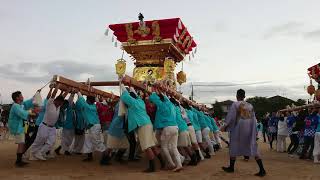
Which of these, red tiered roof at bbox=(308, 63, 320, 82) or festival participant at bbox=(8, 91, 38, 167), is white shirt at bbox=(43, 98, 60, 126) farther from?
red tiered roof at bbox=(308, 63, 320, 82)

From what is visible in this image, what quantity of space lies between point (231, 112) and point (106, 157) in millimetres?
2969

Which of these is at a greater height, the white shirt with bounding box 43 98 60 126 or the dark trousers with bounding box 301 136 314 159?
the white shirt with bounding box 43 98 60 126

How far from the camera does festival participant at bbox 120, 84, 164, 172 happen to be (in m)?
7.10

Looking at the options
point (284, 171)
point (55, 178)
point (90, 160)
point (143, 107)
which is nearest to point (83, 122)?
point (90, 160)

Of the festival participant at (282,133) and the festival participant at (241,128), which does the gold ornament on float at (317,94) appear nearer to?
the festival participant at (282,133)

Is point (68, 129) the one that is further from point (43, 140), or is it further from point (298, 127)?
point (298, 127)

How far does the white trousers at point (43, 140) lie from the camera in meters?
8.46

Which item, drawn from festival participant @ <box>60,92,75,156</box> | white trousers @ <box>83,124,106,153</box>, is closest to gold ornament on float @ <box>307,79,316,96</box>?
white trousers @ <box>83,124,106,153</box>


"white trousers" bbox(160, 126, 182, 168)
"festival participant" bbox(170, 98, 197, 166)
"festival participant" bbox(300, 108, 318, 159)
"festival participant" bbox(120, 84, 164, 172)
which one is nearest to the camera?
"festival participant" bbox(120, 84, 164, 172)

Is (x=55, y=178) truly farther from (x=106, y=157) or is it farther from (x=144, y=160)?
(x=144, y=160)

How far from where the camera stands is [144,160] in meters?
9.54

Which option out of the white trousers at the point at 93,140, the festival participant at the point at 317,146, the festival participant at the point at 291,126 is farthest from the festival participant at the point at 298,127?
the white trousers at the point at 93,140

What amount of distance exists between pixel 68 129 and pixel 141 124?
136 inches

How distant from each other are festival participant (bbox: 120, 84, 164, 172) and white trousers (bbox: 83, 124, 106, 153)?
2075 mm
